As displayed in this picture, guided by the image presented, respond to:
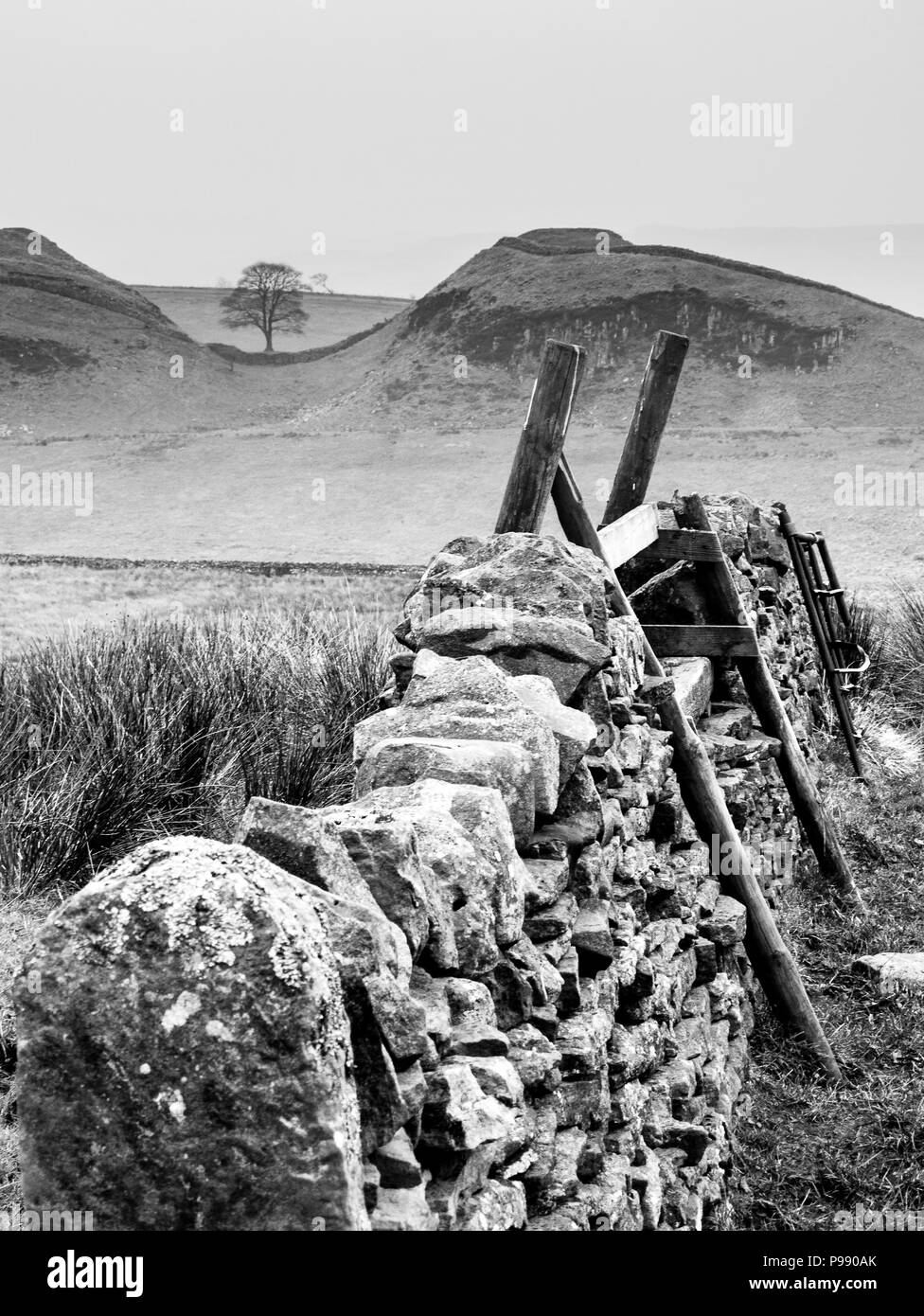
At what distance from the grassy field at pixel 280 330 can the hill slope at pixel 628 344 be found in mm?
10471

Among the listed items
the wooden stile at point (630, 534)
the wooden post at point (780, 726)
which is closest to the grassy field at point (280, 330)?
the wooden post at point (780, 726)

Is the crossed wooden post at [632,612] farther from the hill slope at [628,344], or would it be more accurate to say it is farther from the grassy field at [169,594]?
the hill slope at [628,344]

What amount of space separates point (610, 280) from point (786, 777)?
277 feet

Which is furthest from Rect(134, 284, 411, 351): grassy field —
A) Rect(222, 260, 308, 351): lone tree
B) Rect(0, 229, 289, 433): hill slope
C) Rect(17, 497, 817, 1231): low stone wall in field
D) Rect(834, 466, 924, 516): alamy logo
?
Rect(17, 497, 817, 1231): low stone wall in field

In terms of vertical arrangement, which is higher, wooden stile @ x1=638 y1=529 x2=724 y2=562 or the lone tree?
the lone tree

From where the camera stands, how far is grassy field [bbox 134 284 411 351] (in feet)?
335

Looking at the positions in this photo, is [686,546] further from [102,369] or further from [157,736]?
[102,369]

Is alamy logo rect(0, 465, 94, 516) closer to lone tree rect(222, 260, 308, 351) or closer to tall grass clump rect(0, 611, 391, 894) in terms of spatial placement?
lone tree rect(222, 260, 308, 351)

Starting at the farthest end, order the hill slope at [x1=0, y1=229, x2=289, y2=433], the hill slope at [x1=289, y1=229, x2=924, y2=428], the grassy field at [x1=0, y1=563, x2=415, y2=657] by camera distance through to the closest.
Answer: the hill slope at [x1=0, y1=229, x2=289, y2=433] < the hill slope at [x1=289, y1=229, x2=924, y2=428] < the grassy field at [x1=0, y1=563, x2=415, y2=657]

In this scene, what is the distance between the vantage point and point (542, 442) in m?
6.15

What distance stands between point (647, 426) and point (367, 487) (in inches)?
1993

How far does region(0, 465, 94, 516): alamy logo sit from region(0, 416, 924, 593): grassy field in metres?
0.77
